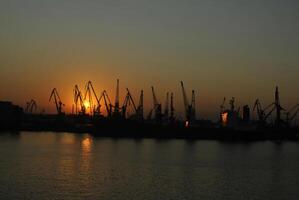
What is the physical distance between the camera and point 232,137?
443 feet

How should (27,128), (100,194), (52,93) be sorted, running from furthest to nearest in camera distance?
(27,128) < (52,93) < (100,194)

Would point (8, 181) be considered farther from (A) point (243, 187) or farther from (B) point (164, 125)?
(B) point (164, 125)

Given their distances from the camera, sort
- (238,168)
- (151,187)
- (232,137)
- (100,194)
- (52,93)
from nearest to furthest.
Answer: (100,194), (151,187), (238,168), (232,137), (52,93)

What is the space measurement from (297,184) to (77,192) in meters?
18.0

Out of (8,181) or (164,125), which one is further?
(164,125)

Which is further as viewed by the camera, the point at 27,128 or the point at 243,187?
the point at 27,128

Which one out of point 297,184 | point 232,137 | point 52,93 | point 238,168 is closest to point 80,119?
point 52,93

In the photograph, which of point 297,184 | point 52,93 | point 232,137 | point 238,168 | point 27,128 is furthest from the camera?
point 27,128

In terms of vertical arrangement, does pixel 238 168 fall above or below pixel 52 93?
below

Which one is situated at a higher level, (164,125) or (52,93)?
(52,93)

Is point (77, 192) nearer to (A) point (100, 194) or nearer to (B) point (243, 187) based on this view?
(A) point (100, 194)

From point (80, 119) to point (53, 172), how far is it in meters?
129

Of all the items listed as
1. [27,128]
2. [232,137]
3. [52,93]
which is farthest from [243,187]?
[27,128]

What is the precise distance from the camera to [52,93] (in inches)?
6137
